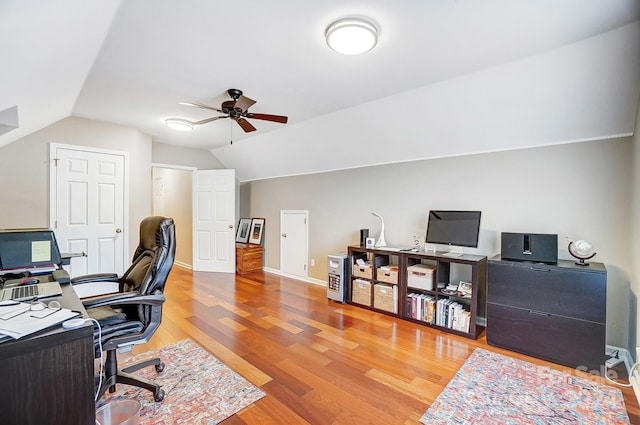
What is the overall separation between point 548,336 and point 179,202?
6503 millimetres

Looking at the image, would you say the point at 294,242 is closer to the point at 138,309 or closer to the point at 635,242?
the point at 138,309

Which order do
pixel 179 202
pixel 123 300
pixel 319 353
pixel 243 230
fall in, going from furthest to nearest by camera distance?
pixel 179 202, pixel 243 230, pixel 319 353, pixel 123 300

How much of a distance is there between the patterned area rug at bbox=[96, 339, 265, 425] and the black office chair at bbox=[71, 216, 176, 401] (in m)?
0.08

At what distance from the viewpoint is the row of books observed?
9.95 ft

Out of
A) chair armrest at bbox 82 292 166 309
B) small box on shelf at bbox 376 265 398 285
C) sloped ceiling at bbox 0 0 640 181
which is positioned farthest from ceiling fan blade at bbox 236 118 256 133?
small box on shelf at bbox 376 265 398 285

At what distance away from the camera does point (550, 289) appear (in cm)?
250

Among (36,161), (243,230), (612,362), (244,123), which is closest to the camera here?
(612,362)

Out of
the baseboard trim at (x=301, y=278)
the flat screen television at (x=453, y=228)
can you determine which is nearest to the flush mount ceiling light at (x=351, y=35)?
the flat screen television at (x=453, y=228)

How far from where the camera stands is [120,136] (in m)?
4.36

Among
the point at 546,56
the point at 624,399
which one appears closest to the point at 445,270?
the point at 624,399

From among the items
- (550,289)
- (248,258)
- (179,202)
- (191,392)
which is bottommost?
(191,392)

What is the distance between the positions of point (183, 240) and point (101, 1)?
5.31 meters

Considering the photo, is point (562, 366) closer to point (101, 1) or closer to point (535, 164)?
point (535, 164)

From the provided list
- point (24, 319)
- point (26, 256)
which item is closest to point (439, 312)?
point (24, 319)
